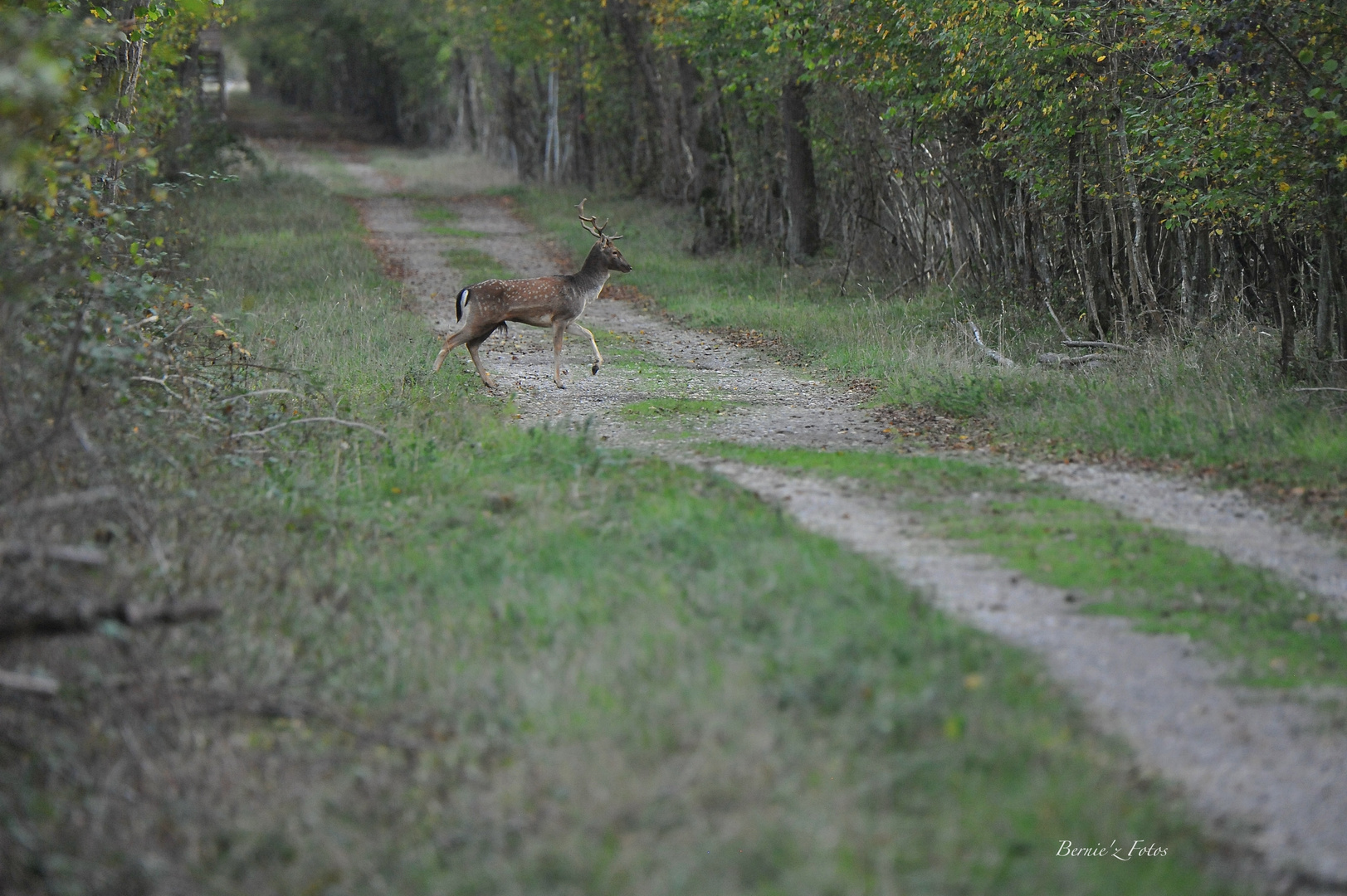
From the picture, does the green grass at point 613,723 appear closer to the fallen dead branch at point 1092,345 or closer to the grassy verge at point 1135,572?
the grassy verge at point 1135,572

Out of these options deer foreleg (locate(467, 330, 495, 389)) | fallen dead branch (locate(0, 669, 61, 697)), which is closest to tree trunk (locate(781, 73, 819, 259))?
deer foreleg (locate(467, 330, 495, 389))

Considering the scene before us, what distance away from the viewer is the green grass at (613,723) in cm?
448

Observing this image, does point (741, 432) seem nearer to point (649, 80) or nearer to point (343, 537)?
point (343, 537)

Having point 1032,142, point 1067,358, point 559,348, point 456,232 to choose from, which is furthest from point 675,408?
point 456,232

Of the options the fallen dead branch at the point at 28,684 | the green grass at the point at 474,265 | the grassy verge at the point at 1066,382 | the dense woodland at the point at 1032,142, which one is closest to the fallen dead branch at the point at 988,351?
the grassy verge at the point at 1066,382

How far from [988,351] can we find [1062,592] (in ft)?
23.6

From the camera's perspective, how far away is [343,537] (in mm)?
7809

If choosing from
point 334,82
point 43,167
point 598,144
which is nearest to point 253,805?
point 43,167

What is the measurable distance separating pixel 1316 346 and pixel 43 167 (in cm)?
944

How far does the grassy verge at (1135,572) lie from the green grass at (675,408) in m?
2.68

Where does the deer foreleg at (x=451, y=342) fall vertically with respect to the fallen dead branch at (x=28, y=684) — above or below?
above

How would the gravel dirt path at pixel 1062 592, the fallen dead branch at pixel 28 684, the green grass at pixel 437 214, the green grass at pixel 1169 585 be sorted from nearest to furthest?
the fallen dead branch at pixel 28 684 → the gravel dirt path at pixel 1062 592 → the green grass at pixel 1169 585 → the green grass at pixel 437 214

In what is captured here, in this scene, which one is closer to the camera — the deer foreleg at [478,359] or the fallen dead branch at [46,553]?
the fallen dead branch at [46,553]

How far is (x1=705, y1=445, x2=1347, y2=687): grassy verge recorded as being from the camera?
19.8 feet
